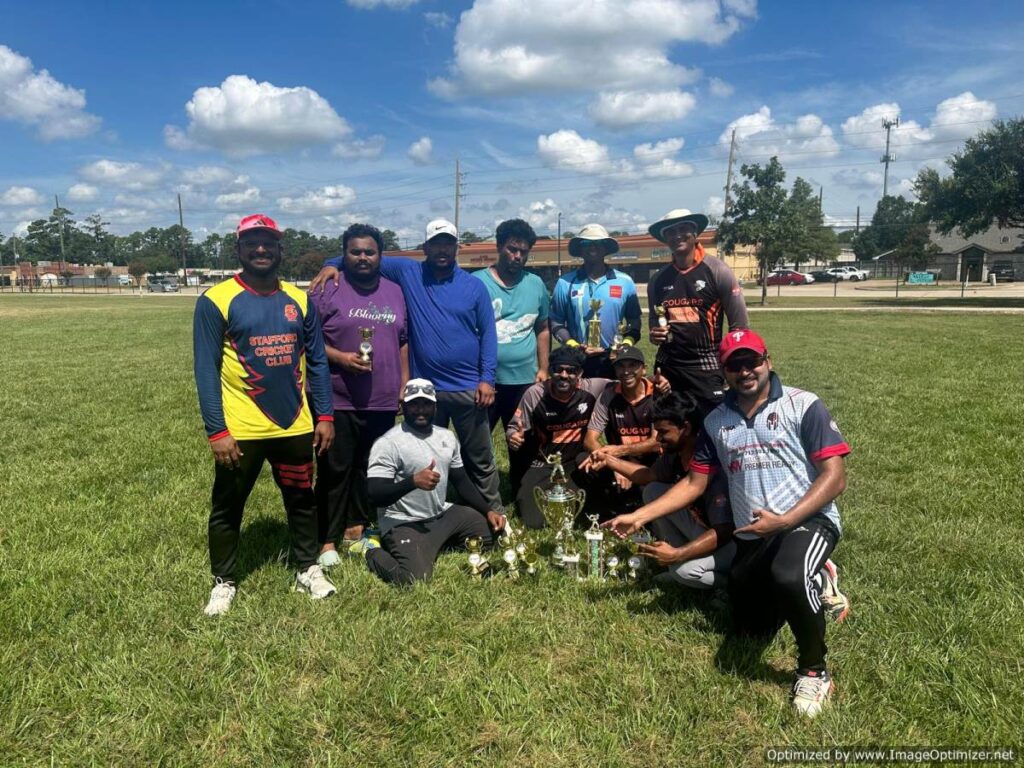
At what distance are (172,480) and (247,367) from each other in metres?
3.33

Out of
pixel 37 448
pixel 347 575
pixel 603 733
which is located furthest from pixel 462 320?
pixel 37 448

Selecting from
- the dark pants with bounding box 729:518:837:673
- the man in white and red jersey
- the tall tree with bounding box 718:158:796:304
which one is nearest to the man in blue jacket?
the man in white and red jersey

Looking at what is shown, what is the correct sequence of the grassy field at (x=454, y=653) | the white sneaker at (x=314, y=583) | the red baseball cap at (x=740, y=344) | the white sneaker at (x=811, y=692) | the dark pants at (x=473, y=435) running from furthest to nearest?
the dark pants at (x=473, y=435)
the white sneaker at (x=314, y=583)
the red baseball cap at (x=740, y=344)
the white sneaker at (x=811, y=692)
the grassy field at (x=454, y=653)

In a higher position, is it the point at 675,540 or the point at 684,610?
the point at 675,540

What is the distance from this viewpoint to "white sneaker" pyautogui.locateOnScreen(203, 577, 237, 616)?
153 inches

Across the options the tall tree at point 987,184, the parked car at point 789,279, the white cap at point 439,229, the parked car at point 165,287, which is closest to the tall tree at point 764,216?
the tall tree at point 987,184

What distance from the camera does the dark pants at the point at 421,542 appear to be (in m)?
4.31

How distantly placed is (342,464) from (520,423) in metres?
1.56

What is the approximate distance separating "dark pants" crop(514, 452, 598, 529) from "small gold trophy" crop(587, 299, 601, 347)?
0.92 meters

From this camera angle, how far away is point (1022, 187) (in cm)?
3133

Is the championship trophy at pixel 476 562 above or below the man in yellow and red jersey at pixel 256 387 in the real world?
below

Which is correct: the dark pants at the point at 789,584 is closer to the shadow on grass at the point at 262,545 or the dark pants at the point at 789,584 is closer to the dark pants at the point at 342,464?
the dark pants at the point at 342,464

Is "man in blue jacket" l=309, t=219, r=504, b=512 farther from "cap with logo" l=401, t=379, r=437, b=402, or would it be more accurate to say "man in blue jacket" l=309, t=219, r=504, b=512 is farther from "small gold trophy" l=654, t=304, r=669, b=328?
"small gold trophy" l=654, t=304, r=669, b=328

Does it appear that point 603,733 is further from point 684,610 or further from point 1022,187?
point 1022,187
